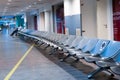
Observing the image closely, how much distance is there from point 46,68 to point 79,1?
5.08 meters

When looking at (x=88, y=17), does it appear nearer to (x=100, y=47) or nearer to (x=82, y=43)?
(x=82, y=43)

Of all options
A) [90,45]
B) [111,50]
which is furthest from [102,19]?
[111,50]

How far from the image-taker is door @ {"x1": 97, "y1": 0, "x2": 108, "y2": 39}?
38.1 feet

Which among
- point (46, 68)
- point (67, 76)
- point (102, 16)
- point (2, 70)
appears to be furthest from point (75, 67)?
point (102, 16)

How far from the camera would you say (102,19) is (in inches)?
466

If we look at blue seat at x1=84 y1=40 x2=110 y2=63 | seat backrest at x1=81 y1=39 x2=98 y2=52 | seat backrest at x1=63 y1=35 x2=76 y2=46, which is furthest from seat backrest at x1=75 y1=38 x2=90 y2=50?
seat backrest at x1=63 y1=35 x2=76 y2=46

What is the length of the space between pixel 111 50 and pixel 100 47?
0.68 meters

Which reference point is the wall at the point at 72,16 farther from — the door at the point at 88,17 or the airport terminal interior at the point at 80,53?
the door at the point at 88,17

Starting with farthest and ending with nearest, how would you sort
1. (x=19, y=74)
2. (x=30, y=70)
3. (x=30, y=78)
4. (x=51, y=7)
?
(x=51, y=7), (x=30, y=70), (x=19, y=74), (x=30, y=78)

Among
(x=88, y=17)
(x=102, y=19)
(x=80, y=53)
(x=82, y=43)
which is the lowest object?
(x=80, y=53)

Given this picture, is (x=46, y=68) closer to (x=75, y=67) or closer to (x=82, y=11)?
(x=75, y=67)

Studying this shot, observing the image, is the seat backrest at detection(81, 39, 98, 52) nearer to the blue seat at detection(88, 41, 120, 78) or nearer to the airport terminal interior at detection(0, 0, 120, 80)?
the airport terminal interior at detection(0, 0, 120, 80)

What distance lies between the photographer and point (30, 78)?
6.95 m

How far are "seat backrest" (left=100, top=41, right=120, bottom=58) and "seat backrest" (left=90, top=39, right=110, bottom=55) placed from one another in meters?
0.11
